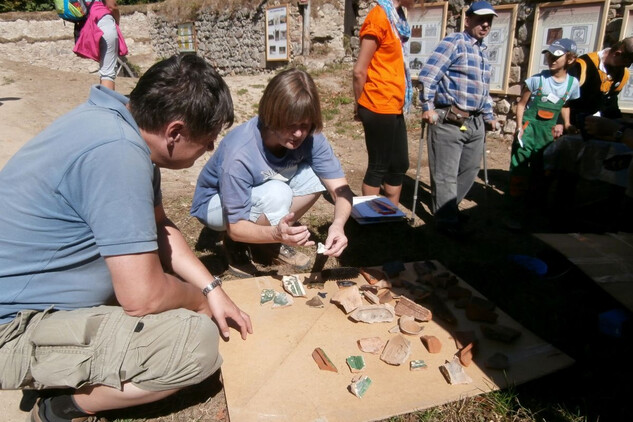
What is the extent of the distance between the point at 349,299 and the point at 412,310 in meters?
0.37

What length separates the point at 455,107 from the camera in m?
3.96

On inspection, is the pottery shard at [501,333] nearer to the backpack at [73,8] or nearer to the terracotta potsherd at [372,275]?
the terracotta potsherd at [372,275]

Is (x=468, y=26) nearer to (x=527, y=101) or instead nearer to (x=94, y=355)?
(x=527, y=101)

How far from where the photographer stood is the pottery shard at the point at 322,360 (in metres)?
2.24

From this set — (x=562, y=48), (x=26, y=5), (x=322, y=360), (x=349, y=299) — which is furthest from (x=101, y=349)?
(x=26, y=5)

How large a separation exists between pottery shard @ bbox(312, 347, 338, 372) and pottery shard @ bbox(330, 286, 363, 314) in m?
0.38

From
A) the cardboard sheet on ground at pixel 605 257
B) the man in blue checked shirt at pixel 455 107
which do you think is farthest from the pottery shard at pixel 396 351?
the man in blue checked shirt at pixel 455 107

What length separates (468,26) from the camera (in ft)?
12.7

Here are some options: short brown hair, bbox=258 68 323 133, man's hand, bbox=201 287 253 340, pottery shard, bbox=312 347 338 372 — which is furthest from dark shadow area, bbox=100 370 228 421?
short brown hair, bbox=258 68 323 133

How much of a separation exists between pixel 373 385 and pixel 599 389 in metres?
1.12

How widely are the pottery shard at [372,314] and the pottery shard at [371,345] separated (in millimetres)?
181

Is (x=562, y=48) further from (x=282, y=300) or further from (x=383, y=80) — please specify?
(x=282, y=300)

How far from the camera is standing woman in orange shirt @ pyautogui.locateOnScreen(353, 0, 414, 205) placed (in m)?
3.79

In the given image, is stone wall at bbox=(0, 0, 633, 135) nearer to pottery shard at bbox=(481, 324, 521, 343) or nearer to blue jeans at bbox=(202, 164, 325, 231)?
blue jeans at bbox=(202, 164, 325, 231)
